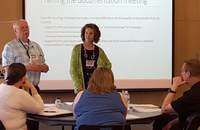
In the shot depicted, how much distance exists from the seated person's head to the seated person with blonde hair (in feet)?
1.89

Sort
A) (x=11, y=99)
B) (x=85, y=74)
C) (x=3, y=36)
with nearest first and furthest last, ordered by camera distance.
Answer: (x=11, y=99), (x=85, y=74), (x=3, y=36)

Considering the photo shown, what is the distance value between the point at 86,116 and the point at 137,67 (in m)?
3.06

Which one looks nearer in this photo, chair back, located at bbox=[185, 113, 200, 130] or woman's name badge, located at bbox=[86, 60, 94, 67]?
chair back, located at bbox=[185, 113, 200, 130]

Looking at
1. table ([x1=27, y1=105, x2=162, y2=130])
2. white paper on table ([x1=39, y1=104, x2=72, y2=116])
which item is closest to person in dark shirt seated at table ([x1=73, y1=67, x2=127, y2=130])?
table ([x1=27, y1=105, x2=162, y2=130])

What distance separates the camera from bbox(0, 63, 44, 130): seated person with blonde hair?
A: 10.5ft

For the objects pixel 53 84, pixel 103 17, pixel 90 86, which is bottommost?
pixel 53 84

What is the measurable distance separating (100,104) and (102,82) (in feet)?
0.57

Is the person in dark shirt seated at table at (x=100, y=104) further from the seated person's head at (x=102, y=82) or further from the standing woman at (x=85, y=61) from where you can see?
the standing woman at (x=85, y=61)

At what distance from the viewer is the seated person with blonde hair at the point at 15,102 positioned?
10.5ft

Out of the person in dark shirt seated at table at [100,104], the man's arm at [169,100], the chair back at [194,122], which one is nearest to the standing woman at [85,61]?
the man's arm at [169,100]

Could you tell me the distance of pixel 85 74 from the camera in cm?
447

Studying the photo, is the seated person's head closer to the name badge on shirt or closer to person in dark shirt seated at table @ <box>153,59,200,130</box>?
person in dark shirt seated at table @ <box>153,59,200,130</box>

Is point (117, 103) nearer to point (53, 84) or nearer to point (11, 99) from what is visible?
point (11, 99)

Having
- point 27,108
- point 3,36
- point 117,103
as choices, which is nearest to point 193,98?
point 117,103
